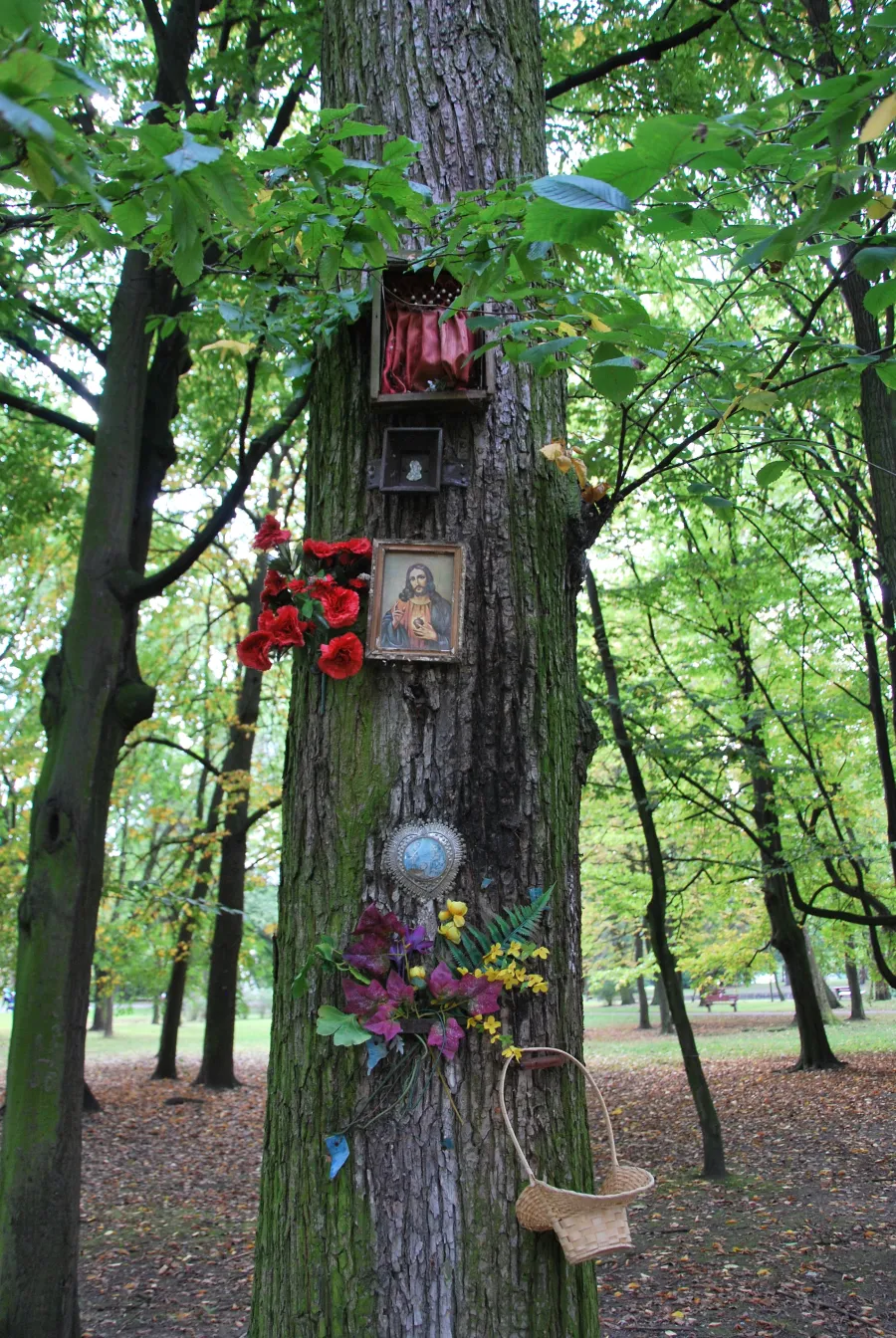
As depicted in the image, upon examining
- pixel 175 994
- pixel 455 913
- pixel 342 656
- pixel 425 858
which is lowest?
pixel 175 994

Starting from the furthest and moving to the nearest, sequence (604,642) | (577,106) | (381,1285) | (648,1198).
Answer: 1. (604,642)
2. (648,1198)
3. (577,106)
4. (381,1285)

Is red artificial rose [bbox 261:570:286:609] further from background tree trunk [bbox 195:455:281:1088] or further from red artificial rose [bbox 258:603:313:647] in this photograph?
background tree trunk [bbox 195:455:281:1088]

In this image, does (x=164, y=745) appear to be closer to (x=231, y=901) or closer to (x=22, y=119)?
(x=231, y=901)

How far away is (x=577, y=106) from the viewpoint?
6.84 m

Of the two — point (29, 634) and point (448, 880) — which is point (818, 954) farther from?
point (448, 880)

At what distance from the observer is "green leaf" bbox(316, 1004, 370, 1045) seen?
2043 millimetres

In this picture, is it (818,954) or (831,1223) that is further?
(818,954)

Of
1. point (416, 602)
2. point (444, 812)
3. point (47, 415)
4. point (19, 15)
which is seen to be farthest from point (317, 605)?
point (47, 415)

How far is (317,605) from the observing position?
244cm

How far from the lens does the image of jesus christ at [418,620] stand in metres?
2.36

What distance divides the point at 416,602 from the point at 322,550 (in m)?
0.30

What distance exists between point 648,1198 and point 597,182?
7.77 m

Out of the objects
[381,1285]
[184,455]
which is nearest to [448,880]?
[381,1285]

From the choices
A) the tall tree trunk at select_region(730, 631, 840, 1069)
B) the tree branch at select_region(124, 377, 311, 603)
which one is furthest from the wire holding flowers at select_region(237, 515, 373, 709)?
the tall tree trunk at select_region(730, 631, 840, 1069)
